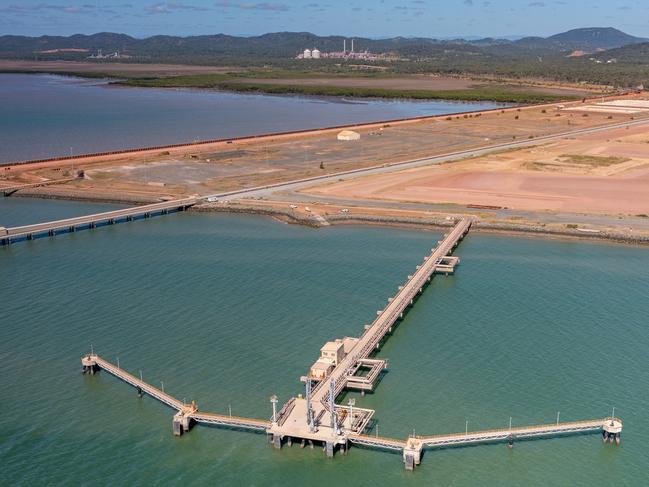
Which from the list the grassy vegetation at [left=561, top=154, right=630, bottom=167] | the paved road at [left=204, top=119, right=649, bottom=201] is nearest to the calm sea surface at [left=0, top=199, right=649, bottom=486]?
the paved road at [left=204, top=119, right=649, bottom=201]

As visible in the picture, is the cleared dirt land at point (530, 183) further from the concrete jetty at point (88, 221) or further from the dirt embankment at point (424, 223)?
the concrete jetty at point (88, 221)

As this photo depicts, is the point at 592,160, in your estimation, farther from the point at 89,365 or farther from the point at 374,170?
the point at 89,365

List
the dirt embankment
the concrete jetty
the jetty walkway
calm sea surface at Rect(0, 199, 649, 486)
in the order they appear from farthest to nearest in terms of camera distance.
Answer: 1. the concrete jetty
2. the dirt embankment
3. the jetty walkway
4. calm sea surface at Rect(0, 199, 649, 486)

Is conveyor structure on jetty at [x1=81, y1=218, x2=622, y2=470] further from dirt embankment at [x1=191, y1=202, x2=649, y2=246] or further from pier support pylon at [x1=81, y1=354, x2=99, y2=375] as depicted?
dirt embankment at [x1=191, y1=202, x2=649, y2=246]

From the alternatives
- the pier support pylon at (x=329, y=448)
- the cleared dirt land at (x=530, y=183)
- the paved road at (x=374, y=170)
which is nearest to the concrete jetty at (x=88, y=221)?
the paved road at (x=374, y=170)

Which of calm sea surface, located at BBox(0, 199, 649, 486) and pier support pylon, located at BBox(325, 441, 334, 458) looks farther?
pier support pylon, located at BBox(325, 441, 334, 458)

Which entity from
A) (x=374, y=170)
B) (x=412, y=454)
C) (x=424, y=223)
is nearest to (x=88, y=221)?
(x=424, y=223)
